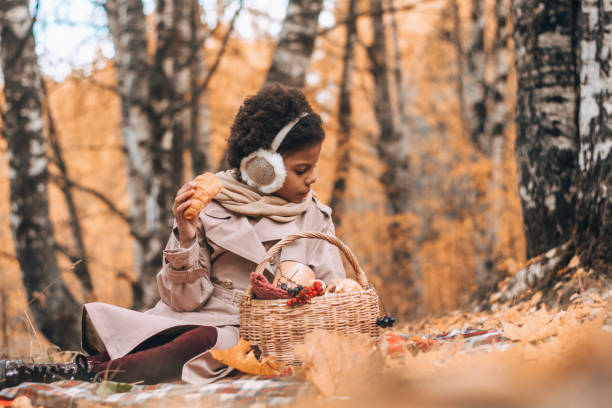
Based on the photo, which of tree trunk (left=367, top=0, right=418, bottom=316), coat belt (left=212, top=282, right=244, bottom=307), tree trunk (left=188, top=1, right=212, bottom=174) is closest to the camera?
coat belt (left=212, top=282, right=244, bottom=307)

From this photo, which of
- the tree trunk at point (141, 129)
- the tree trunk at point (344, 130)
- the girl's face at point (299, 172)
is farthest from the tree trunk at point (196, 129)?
the girl's face at point (299, 172)

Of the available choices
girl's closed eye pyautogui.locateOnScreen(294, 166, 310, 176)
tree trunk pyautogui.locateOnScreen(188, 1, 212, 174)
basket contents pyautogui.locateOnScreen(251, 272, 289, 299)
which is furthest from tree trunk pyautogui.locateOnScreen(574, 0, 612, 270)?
tree trunk pyautogui.locateOnScreen(188, 1, 212, 174)

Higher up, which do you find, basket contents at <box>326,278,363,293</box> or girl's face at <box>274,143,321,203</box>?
girl's face at <box>274,143,321,203</box>

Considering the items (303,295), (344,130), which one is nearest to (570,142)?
(303,295)

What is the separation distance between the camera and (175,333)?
2.46 meters

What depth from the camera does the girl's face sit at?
271 cm

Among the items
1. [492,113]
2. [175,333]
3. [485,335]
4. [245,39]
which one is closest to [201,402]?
[175,333]

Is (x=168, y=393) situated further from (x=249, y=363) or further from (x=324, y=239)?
(x=324, y=239)

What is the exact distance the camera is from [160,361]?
231cm

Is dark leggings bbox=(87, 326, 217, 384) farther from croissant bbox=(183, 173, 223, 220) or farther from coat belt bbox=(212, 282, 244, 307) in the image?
croissant bbox=(183, 173, 223, 220)

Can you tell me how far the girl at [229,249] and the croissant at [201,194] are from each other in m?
0.03

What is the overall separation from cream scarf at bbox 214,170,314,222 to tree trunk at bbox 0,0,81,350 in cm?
281

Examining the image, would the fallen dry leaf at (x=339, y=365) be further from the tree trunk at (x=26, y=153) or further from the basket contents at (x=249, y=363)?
the tree trunk at (x=26, y=153)

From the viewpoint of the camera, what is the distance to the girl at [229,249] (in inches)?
93.2
